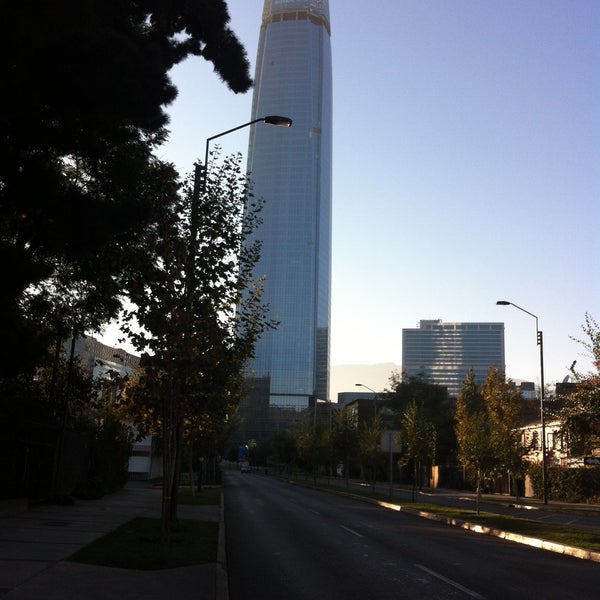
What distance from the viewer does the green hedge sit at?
4338cm

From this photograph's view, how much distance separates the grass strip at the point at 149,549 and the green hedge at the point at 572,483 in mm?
31610

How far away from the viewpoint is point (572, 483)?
1746 inches

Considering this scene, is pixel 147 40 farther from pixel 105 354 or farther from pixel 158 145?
pixel 105 354

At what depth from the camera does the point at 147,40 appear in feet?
46.1

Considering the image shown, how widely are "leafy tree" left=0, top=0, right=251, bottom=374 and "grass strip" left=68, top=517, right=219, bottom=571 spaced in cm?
503

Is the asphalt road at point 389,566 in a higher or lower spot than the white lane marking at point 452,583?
lower

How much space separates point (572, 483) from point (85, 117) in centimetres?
4084

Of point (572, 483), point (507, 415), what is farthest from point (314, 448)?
point (507, 415)

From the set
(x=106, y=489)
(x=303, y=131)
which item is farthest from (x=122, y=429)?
(x=303, y=131)

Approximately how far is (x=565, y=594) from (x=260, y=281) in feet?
41.6

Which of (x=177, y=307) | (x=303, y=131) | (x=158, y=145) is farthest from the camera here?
(x=303, y=131)

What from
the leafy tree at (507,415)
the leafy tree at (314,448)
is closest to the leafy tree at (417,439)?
the leafy tree at (507,415)

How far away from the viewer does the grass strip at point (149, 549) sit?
36.8 feet

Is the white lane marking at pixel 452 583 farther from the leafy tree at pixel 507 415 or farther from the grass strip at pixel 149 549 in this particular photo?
the leafy tree at pixel 507 415
